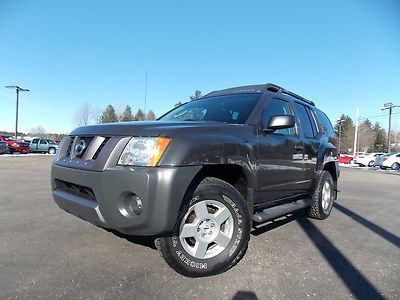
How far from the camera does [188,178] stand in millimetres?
2846

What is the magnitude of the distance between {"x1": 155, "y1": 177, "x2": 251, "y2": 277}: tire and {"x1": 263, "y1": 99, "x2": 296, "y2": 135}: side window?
1195 millimetres

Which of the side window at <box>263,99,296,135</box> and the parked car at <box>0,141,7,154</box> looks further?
the parked car at <box>0,141,7,154</box>

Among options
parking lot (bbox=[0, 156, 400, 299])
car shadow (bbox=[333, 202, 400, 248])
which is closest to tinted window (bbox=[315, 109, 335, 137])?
car shadow (bbox=[333, 202, 400, 248])

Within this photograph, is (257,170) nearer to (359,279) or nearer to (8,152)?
(359,279)

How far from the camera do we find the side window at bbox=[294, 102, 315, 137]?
5.07 meters

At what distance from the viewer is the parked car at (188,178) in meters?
2.75

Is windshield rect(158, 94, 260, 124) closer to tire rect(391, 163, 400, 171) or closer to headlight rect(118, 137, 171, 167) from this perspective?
headlight rect(118, 137, 171, 167)

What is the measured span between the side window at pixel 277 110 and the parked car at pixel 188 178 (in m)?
0.03

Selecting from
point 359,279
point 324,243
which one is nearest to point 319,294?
point 359,279

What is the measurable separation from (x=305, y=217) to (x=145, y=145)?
12.4 ft

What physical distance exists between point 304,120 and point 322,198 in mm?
1301

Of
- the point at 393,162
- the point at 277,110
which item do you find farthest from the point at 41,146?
the point at 277,110

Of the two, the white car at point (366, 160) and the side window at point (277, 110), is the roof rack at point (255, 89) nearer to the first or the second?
the side window at point (277, 110)

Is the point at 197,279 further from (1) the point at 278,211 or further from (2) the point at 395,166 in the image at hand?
Answer: (2) the point at 395,166
